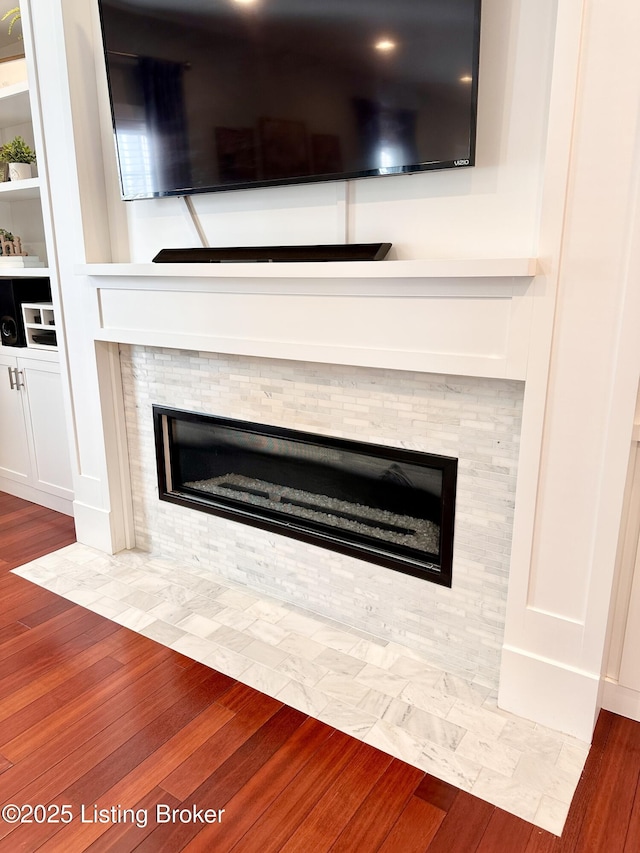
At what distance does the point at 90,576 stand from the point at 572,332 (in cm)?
210

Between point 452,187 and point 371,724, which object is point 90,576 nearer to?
point 371,724

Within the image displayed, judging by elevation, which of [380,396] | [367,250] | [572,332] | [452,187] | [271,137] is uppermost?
[271,137]

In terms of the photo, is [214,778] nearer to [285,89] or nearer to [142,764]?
[142,764]

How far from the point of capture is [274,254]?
1930 mm

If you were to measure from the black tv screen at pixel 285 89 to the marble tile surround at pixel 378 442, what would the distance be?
0.62 m

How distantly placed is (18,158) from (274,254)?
177 centimetres

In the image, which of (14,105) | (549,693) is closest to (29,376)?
(14,105)

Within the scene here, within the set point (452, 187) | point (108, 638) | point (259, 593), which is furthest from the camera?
point (259, 593)

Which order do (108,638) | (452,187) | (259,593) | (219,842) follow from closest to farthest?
(219,842), (452,187), (108,638), (259,593)

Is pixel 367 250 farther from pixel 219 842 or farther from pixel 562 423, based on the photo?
pixel 219 842

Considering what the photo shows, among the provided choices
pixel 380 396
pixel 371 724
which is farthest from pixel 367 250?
pixel 371 724

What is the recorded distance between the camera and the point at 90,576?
2.59 meters

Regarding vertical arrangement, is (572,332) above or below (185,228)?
below

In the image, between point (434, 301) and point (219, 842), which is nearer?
point (219, 842)
